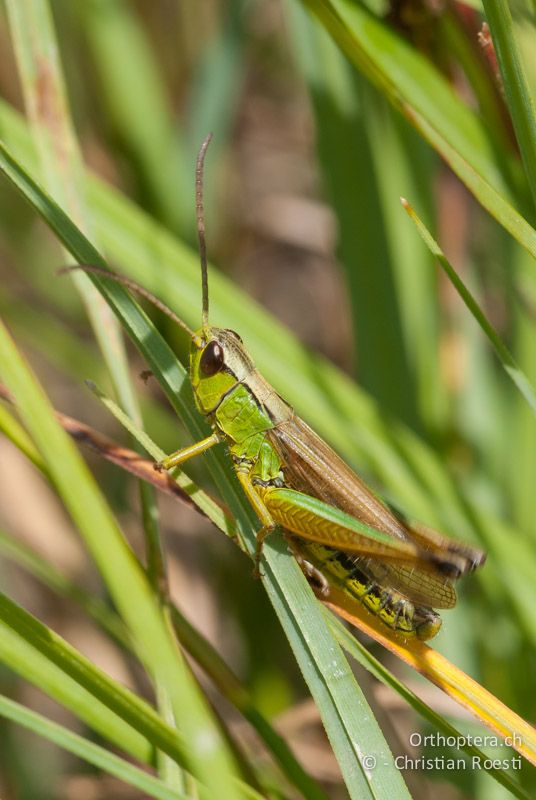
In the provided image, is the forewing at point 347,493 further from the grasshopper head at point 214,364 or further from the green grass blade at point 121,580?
the green grass blade at point 121,580

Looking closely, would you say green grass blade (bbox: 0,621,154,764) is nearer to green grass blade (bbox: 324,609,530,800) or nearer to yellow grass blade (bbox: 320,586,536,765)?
green grass blade (bbox: 324,609,530,800)

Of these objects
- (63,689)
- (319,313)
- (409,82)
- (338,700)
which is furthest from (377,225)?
(319,313)

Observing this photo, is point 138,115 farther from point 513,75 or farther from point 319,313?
point 513,75

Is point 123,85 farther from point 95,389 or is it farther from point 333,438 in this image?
point 95,389

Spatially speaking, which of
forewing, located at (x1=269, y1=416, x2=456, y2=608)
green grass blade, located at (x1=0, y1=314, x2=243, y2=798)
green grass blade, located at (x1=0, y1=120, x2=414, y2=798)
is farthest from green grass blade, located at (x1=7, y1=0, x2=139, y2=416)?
green grass blade, located at (x1=0, y1=314, x2=243, y2=798)

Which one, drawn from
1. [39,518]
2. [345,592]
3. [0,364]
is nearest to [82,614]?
[39,518]
